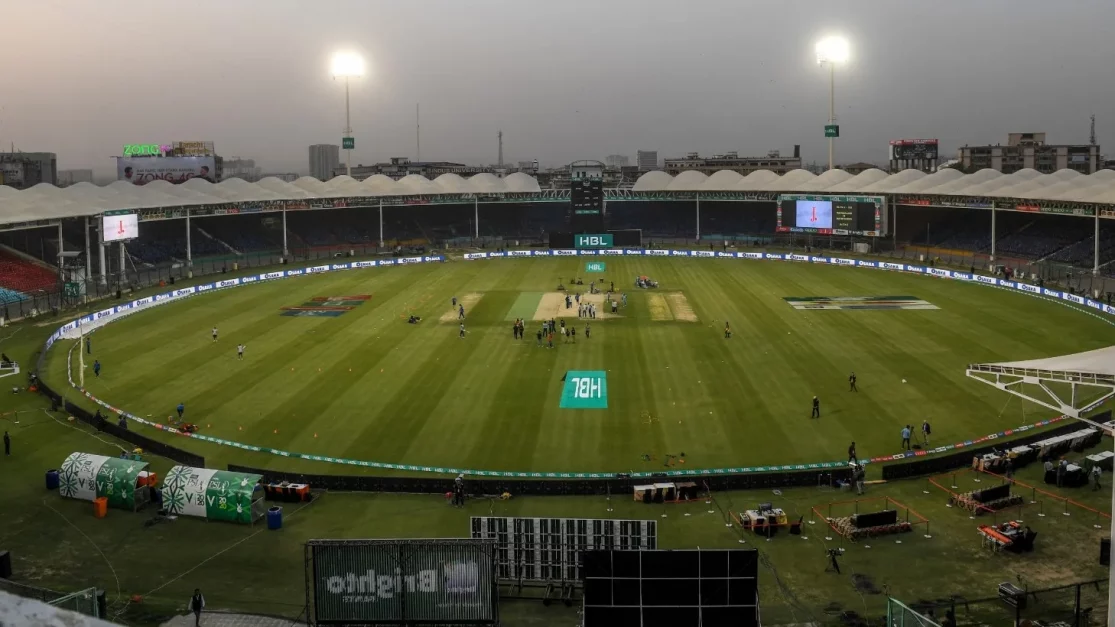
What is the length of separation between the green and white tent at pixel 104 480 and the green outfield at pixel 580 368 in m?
4.94

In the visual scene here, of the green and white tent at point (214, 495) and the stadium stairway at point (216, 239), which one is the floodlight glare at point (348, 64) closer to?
the stadium stairway at point (216, 239)

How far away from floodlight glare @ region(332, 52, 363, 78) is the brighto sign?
11129 centimetres

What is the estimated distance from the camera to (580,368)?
5091 centimetres

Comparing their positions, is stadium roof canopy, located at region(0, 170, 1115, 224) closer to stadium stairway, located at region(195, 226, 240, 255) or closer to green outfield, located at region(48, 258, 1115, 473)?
stadium stairway, located at region(195, 226, 240, 255)

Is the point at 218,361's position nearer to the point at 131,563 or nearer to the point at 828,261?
the point at 131,563

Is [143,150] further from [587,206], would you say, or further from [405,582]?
[405,582]

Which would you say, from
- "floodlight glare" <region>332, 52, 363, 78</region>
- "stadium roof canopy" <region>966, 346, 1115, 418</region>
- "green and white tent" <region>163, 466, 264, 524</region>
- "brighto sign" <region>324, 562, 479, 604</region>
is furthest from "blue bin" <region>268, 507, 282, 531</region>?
"floodlight glare" <region>332, 52, 363, 78</region>

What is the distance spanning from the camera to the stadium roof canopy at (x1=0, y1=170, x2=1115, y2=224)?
85.2 m

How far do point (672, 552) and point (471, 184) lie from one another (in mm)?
115935

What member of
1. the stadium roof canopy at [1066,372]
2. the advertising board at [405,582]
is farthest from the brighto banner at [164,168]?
the stadium roof canopy at [1066,372]

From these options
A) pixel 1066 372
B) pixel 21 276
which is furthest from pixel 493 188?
pixel 1066 372

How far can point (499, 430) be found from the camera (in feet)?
130

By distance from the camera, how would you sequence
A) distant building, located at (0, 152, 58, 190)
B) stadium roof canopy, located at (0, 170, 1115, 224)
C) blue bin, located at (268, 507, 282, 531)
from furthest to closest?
1. distant building, located at (0, 152, 58, 190)
2. stadium roof canopy, located at (0, 170, 1115, 224)
3. blue bin, located at (268, 507, 282, 531)

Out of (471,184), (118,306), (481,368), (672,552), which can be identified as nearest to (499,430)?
(481,368)
